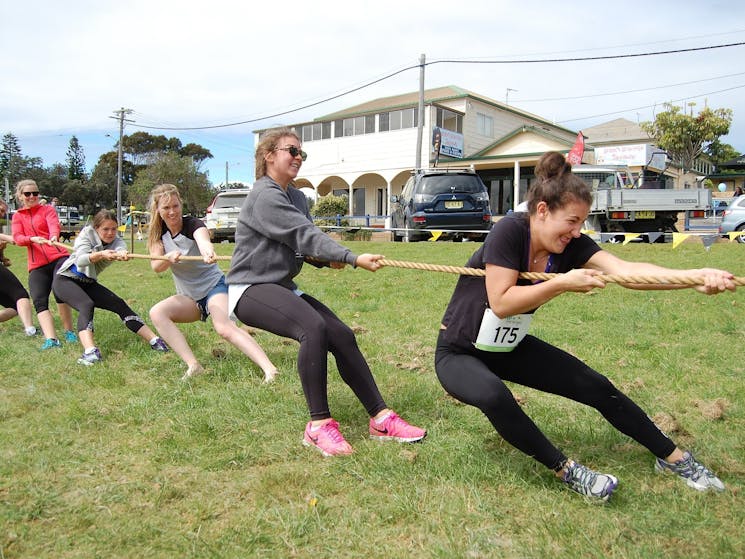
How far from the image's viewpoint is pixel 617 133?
59219 mm

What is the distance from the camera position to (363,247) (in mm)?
14141

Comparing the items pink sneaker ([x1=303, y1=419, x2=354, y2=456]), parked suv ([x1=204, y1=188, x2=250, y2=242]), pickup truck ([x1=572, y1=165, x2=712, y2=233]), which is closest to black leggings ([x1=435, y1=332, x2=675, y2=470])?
pink sneaker ([x1=303, y1=419, x2=354, y2=456])

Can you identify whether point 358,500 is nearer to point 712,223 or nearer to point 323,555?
point 323,555

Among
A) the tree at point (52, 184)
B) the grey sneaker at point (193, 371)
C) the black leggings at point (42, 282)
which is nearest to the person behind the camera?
the grey sneaker at point (193, 371)

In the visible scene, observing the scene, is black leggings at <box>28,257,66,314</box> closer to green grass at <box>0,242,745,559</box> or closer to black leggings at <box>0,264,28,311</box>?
black leggings at <box>0,264,28,311</box>

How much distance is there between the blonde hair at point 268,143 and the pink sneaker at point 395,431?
1646 mm

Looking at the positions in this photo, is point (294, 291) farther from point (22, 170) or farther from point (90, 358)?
point (22, 170)

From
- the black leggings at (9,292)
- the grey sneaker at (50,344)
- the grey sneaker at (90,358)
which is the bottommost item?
the grey sneaker at (50,344)

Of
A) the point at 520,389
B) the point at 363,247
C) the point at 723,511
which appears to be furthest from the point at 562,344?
the point at 363,247

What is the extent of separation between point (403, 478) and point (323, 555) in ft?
2.31

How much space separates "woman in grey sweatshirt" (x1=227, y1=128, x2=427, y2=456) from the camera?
336 centimetres

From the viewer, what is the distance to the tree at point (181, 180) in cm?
4778

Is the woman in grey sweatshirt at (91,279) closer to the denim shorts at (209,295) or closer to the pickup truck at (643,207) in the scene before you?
the denim shorts at (209,295)

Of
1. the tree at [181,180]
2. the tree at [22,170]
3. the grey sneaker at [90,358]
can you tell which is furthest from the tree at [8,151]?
the grey sneaker at [90,358]
